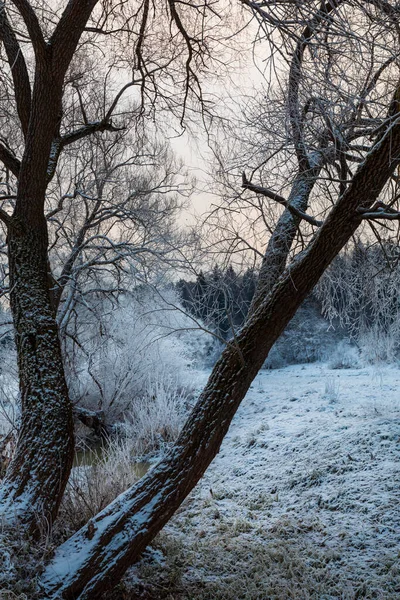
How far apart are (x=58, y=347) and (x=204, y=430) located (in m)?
1.43

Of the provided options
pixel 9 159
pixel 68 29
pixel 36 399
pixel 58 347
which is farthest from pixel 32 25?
pixel 36 399

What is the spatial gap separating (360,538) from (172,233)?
6.11 m

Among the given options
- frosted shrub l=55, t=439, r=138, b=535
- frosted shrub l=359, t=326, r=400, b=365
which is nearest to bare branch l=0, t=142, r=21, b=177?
frosted shrub l=55, t=439, r=138, b=535

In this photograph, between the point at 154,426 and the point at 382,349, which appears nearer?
the point at 154,426

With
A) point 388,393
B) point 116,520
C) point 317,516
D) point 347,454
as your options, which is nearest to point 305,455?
point 347,454

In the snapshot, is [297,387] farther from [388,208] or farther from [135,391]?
[388,208]

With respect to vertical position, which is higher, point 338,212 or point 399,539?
point 338,212

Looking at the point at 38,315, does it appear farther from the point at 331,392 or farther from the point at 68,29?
the point at 331,392

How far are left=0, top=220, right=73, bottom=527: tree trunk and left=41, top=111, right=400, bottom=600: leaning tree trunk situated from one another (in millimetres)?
415

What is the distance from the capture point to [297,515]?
557cm

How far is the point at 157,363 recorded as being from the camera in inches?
459

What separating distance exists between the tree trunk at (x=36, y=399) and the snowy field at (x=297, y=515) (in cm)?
106

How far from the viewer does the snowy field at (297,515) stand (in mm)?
4094

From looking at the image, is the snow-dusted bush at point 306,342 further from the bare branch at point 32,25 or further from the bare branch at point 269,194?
the bare branch at point 32,25
